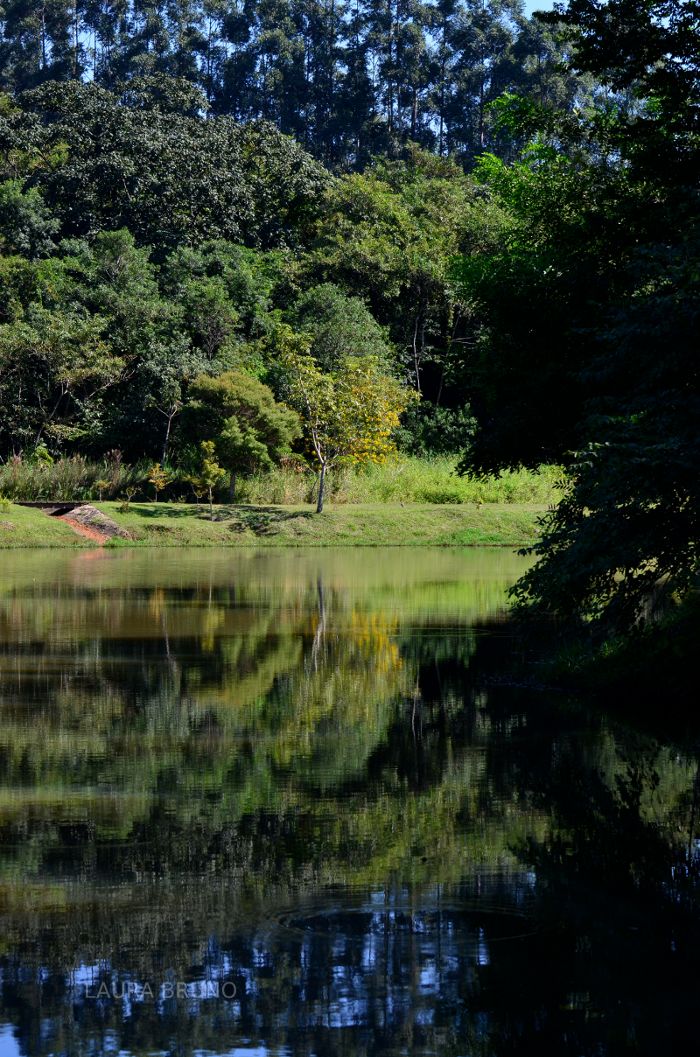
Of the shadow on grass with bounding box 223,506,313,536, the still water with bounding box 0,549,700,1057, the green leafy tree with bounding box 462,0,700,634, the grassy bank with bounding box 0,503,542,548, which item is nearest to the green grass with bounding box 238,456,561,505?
the grassy bank with bounding box 0,503,542,548

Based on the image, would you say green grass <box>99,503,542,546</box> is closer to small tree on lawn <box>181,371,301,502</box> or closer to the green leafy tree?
small tree on lawn <box>181,371,301,502</box>

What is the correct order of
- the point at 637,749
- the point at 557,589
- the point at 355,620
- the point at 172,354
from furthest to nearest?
1. the point at 172,354
2. the point at 355,620
3. the point at 557,589
4. the point at 637,749

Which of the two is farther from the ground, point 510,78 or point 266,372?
point 510,78

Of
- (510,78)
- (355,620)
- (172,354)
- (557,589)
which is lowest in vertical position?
(355,620)

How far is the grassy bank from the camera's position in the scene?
130 feet

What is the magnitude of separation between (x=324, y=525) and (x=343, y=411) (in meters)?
5.39

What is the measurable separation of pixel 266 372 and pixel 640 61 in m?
35.5

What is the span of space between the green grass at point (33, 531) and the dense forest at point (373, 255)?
6.11 m

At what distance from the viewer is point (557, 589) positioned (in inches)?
543

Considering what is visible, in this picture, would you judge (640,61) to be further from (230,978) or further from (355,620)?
(230,978)

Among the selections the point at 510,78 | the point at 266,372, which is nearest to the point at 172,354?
the point at 266,372

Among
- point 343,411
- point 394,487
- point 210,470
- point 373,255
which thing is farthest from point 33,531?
point 373,255

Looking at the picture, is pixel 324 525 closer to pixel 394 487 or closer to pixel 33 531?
pixel 394 487

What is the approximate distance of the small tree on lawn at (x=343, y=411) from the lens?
45.6 meters
